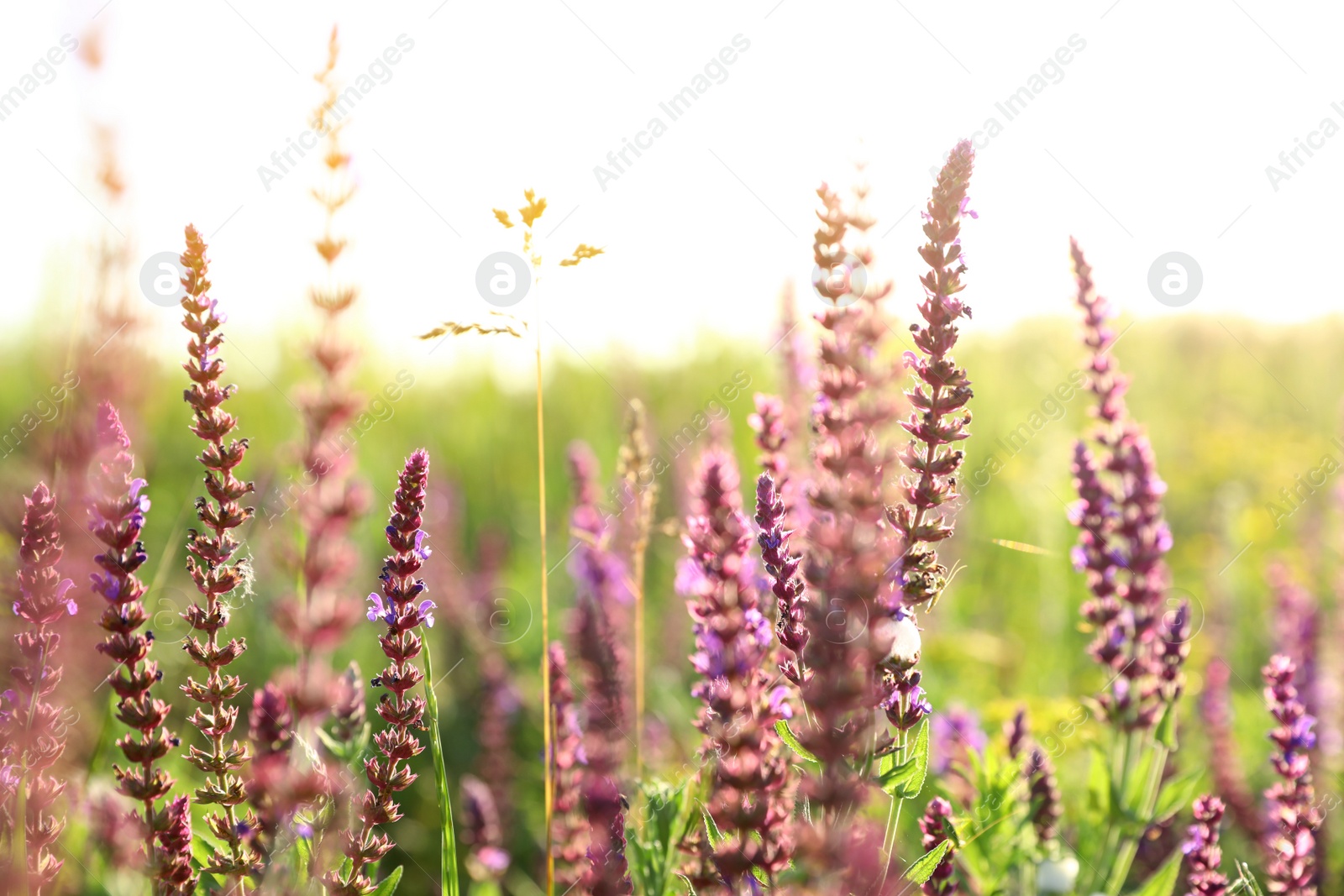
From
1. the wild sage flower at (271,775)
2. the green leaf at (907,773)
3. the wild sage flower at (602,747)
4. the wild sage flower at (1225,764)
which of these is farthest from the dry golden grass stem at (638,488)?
the wild sage flower at (1225,764)

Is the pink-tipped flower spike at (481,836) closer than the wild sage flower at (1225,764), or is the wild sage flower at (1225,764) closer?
the pink-tipped flower spike at (481,836)

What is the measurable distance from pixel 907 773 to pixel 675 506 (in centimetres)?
507

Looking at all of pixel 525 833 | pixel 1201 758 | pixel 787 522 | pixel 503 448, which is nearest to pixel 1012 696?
pixel 1201 758

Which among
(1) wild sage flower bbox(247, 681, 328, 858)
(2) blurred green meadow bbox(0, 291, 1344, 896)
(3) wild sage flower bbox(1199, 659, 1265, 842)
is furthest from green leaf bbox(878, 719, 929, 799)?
(3) wild sage flower bbox(1199, 659, 1265, 842)

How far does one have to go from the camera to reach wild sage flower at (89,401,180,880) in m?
1.50

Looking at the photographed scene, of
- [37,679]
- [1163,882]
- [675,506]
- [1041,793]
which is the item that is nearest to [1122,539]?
[1041,793]

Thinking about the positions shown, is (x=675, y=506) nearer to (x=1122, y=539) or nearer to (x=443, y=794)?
(x=1122, y=539)

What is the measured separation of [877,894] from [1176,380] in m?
12.6

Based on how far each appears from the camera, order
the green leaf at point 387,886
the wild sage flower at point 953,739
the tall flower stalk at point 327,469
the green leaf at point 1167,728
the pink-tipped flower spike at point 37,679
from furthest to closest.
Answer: the wild sage flower at point 953,739
the green leaf at point 1167,728
the green leaf at point 387,886
the pink-tipped flower spike at point 37,679
the tall flower stalk at point 327,469

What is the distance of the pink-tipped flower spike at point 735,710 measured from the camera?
1.29 m

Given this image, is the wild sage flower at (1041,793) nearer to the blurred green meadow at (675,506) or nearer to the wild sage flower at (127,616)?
the blurred green meadow at (675,506)

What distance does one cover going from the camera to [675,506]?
6.86 metres

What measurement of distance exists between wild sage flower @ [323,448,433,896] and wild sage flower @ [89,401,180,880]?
32 cm

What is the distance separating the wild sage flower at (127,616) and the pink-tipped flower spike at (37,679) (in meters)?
0.08
